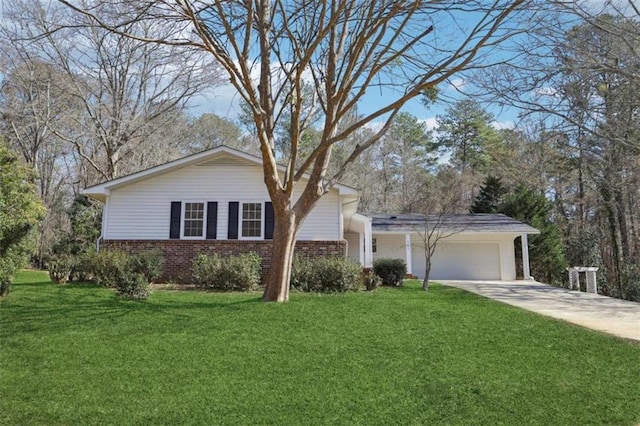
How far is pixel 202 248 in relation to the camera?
15.5 metres

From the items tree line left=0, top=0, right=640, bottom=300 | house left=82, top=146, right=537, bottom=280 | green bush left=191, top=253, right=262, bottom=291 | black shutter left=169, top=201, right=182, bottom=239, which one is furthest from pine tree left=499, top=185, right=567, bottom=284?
black shutter left=169, top=201, right=182, bottom=239

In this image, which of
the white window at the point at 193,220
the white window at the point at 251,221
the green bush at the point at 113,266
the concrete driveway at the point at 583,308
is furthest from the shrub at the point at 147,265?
the concrete driveway at the point at 583,308

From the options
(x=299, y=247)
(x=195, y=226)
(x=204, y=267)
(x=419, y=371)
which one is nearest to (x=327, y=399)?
(x=419, y=371)

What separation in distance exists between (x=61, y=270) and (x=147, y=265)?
7.86 ft

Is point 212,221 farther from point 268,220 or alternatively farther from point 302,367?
point 302,367

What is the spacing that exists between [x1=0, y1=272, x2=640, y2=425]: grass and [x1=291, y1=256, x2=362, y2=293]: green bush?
292 cm

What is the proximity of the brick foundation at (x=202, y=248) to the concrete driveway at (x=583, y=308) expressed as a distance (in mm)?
5683

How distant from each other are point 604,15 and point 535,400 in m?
11.1

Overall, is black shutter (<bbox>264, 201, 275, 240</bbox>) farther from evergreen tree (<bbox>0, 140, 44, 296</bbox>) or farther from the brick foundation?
evergreen tree (<bbox>0, 140, 44, 296</bbox>)

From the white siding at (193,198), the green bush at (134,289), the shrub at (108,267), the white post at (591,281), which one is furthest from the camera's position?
the white post at (591,281)

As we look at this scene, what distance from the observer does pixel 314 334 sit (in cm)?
743

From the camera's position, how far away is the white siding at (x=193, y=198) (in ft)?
51.4

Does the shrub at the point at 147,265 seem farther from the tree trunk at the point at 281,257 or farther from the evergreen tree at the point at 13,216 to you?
the tree trunk at the point at 281,257

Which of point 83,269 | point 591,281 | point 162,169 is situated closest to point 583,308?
point 591,281
